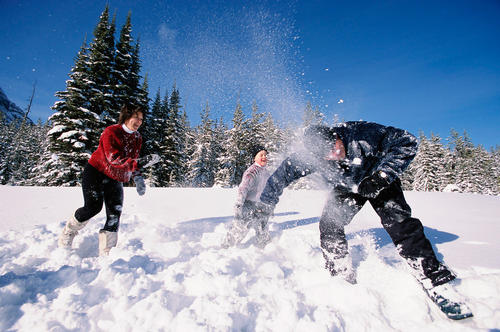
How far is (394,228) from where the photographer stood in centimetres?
193

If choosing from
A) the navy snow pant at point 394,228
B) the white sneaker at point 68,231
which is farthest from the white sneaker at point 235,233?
the white sneaker at point 68,231

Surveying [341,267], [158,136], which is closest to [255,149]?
[341,267]

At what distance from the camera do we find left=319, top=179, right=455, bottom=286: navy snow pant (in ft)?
5.66

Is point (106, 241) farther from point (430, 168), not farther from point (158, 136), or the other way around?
point (430, 168)

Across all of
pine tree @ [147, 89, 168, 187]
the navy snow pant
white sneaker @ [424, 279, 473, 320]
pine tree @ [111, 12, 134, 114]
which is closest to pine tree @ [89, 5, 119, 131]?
pine tree @ [111, 12, 134, 114]

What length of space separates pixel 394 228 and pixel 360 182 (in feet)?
1.57

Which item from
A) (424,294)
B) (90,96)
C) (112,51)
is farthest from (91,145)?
(424,294)

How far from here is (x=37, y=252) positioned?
2.17 metres

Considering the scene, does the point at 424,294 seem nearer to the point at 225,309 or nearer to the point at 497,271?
the point at 497,271

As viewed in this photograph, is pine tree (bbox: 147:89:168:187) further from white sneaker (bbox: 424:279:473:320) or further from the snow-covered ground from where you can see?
white sneaker (bbox: 424:279:473:320)

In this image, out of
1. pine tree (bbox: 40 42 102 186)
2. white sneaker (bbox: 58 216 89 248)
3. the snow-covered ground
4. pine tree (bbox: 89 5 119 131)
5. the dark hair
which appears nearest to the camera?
the snow-covered ground

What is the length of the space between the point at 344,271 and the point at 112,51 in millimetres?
22125

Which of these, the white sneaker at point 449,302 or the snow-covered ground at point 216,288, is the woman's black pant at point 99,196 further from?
the white sneaker at point 449,302

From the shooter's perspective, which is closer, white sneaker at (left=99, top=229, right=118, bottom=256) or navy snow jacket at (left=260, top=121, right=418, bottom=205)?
navy snow jacket at (left=260, top=121, right=418, bottom=205)
